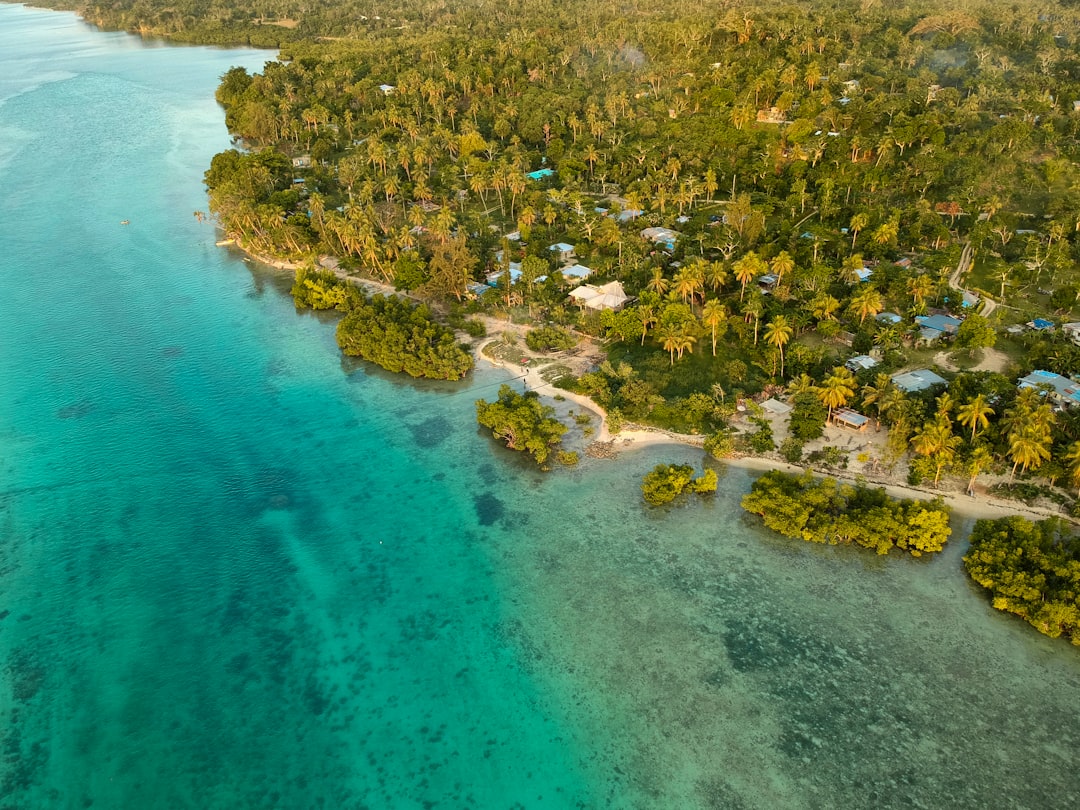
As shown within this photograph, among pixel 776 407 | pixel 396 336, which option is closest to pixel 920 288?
pixel 776 407

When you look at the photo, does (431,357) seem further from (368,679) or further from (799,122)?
(799,122)

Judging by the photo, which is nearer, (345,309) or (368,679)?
(368,679)

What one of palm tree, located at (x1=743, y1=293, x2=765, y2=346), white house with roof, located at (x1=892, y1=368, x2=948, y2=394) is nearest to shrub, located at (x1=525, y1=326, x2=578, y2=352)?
palm tree, located at (x1=743, y1=293, x2=765, y2=346)

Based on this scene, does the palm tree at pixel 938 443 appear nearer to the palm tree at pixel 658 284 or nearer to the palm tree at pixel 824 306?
the palm tree at pixel 824 306

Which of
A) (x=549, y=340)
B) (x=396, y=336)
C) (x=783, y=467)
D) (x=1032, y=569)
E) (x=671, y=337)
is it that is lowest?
(x=783, y=467)

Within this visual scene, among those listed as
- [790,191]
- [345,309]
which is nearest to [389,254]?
[345,309]

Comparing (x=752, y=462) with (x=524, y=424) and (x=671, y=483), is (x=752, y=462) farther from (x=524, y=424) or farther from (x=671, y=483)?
(x=524, y=424)
